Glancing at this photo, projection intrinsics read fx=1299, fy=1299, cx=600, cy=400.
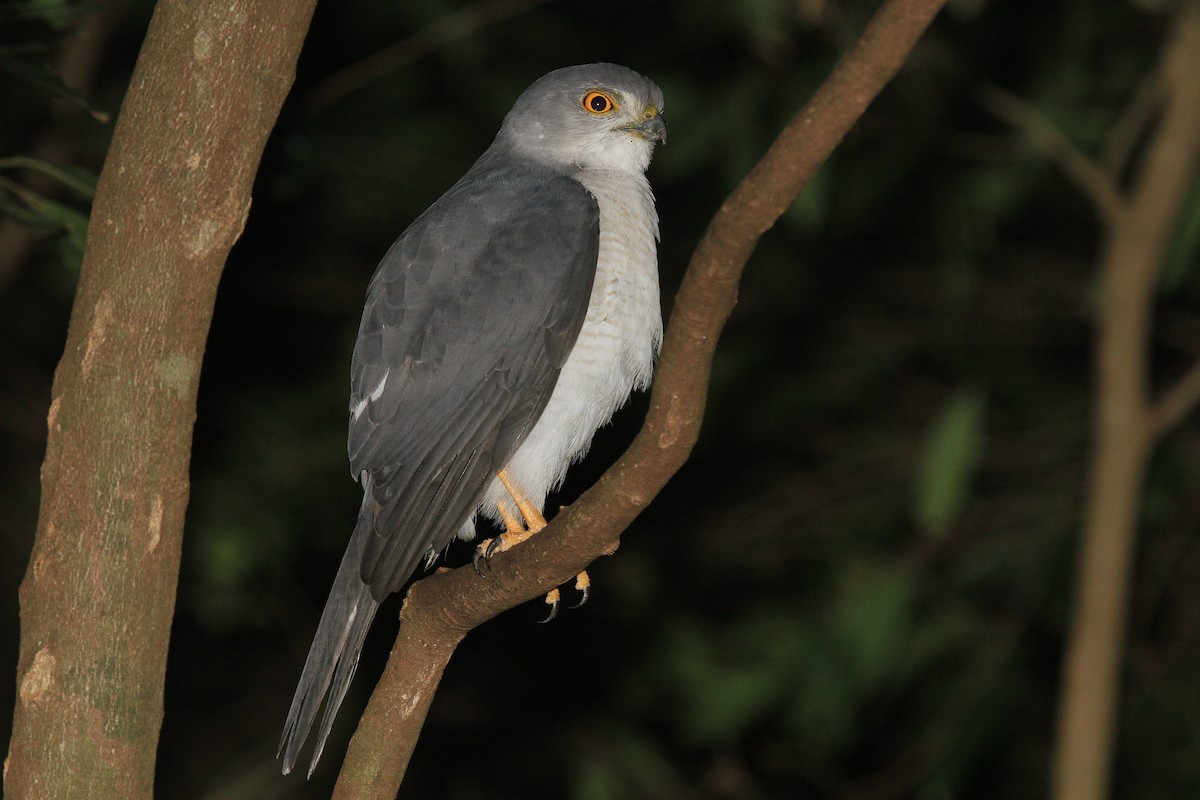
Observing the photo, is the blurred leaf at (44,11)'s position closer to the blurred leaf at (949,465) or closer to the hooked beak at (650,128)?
the hooked beak at (650,128)

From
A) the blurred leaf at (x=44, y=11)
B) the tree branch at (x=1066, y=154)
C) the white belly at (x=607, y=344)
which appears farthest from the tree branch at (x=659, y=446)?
the tree branch at (x=1066, y=154)

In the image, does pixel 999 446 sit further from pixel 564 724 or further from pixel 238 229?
pixel 238 229

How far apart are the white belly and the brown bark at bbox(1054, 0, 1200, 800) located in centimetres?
201

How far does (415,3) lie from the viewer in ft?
20.6

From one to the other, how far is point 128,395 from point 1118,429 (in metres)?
3.57

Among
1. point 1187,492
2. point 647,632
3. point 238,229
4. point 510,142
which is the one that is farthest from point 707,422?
point 238,229

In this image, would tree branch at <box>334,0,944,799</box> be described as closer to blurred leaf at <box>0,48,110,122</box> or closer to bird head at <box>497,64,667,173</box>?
blurred leaf at <box>0,48,110,122</box>

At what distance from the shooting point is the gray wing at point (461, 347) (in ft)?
10.4

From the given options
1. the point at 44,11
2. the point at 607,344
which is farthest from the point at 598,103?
the point at 44,11

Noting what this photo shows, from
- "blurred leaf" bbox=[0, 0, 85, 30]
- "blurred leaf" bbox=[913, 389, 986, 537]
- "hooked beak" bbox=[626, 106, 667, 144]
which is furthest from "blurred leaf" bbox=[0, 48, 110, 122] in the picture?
"blurred leaf" bbox=[913, 389, 986, 537]

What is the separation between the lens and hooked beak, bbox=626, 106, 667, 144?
3965 millimetres

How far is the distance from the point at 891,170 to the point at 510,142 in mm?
3247

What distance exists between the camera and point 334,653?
2.98 metres

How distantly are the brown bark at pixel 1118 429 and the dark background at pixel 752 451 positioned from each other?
0.78 metres
